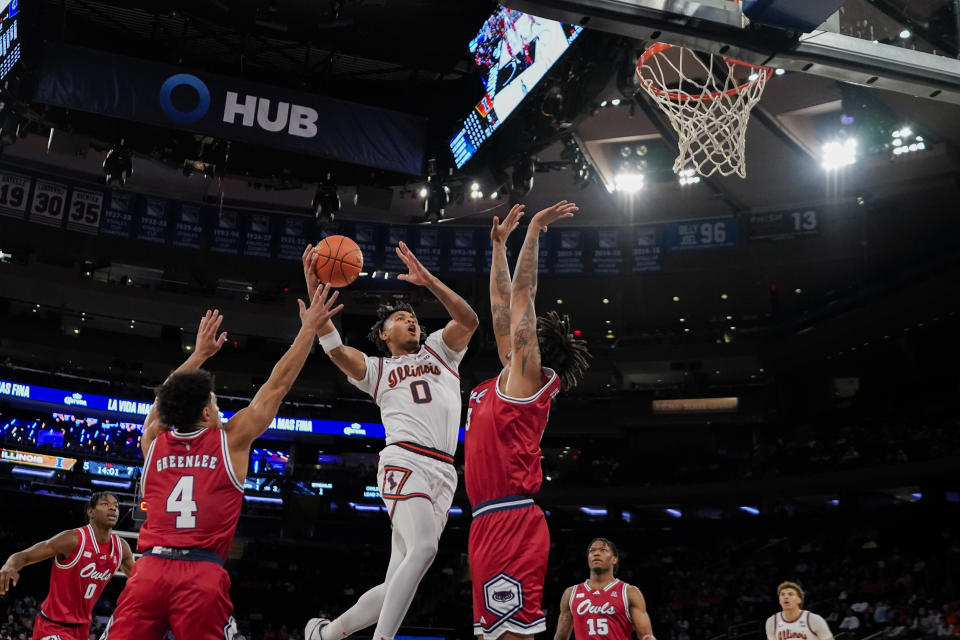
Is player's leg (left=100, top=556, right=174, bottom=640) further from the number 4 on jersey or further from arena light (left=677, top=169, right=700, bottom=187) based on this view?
→ arena light (left=677, top=169, right=700, bottom=187)

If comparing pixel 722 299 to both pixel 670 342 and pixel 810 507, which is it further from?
pixel 810 507

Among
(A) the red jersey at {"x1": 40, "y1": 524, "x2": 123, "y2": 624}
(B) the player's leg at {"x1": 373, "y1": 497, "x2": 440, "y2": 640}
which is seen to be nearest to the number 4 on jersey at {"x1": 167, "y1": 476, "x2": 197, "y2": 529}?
(B) the player's leg at {"x1": 373, "y1": 497, "x2": 440, "y2": 640}

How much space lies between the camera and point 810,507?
27.7m

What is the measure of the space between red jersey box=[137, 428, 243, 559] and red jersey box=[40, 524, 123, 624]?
3099 mm

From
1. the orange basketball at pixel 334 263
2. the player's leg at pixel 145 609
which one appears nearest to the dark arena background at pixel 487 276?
the orange basketball at pixel 334 263

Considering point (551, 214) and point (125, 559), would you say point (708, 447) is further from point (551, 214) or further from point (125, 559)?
point (551, 214)

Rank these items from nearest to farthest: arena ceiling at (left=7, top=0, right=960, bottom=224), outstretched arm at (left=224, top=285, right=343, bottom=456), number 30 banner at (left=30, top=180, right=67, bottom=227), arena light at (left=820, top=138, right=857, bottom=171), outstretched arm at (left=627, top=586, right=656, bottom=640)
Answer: outstretched arm at (left=224, top=285, right=343, bottom=456), outstretched arm at (left=627, top=586, right=656, bottom=640), arena ceiling at (left=7, top=0, right=960, bottom=224), arena light at (left=820, top=138, right=857, bottom=171), number 30 banner at (left=30, top=180, right=67, bottom=227)

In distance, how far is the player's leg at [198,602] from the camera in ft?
12.6

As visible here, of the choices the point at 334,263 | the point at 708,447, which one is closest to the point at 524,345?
the point at 334,263

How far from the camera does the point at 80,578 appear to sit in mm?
6777

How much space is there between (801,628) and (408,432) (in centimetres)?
539

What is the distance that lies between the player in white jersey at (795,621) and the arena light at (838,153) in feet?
42.3

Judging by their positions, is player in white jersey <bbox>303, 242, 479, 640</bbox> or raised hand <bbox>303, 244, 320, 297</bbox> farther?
raised hand <bbox>303, 244, 320, 297</bbox>

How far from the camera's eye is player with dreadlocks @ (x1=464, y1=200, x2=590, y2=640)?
14.4 feet
